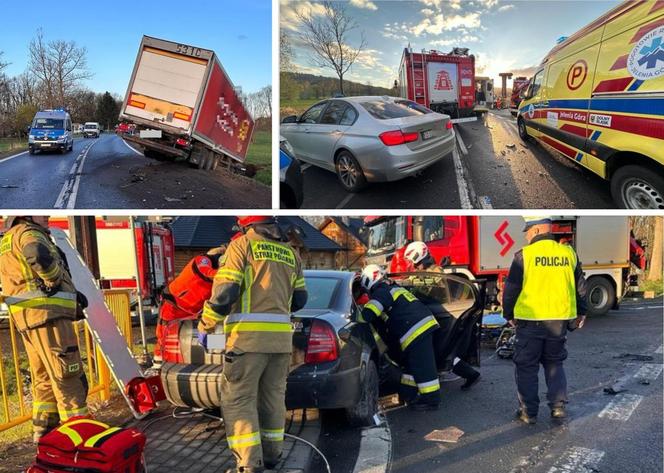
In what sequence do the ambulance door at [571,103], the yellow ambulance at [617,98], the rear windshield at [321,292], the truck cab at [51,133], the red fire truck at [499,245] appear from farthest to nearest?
1. the red fire truck at [499,245]
2. the truck cab at [51,133]
3. the ambulance door at [571,103]
4. the yellow ambulance at [617,98]
5. the rear windshield at [321,292]

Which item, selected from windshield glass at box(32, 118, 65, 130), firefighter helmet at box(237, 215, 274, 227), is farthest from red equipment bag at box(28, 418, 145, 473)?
windshield glass at box(32, 118, 65, 130)

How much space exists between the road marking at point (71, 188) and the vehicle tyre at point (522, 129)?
494cm

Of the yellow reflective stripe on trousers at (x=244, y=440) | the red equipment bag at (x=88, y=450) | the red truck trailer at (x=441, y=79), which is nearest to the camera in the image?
the red equipment bag at (x=88, y=450)

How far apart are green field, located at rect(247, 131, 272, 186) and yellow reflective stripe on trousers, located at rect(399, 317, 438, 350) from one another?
2015mm

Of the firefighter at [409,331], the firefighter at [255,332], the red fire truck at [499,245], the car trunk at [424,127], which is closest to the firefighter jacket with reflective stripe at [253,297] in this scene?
the firefighter at [255,332]

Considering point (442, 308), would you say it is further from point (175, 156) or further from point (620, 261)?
point (620, 261)

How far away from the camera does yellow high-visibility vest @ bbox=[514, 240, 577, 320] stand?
4.08 meters

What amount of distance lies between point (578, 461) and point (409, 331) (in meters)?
1.53

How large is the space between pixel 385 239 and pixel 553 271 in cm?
721

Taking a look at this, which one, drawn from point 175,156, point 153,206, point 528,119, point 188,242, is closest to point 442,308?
point 528,119

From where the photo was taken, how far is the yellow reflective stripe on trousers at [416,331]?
4246 mm

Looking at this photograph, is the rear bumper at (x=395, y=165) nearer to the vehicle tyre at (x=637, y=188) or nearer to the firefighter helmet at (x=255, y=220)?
the vehicle tyre at (x=637, y=188)

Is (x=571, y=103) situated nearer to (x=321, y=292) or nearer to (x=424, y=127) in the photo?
(x=424, y=127)

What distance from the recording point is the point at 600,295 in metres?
10.7
